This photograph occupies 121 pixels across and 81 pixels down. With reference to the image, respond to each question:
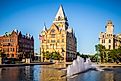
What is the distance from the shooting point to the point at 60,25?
622 ft

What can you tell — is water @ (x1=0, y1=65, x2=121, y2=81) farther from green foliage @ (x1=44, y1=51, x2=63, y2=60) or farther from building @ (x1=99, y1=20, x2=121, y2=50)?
building @ (x1=99, y1=20, x2=121, y2=50)

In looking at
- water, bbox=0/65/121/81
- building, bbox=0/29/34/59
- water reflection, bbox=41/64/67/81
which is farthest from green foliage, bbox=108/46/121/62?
water, bbox=0/65/121/81

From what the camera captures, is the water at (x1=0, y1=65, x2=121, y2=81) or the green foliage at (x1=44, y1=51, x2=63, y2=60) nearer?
the water at (x1=0, y1=65, x2=121, y2=81)

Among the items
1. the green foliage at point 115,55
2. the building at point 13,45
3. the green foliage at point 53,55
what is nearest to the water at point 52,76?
the green foliage at point 115,55

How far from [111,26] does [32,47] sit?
57551mm

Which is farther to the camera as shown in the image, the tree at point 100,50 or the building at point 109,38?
the building at point 109,38

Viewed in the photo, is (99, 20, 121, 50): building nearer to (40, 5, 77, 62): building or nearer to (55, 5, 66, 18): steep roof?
(40, 5, 77, 62): building

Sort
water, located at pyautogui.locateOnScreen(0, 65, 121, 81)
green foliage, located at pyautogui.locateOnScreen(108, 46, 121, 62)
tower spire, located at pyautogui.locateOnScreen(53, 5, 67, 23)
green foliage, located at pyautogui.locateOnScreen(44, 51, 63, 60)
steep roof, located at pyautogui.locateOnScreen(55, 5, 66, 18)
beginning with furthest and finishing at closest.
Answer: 1. steep roof, located at pyautogui.locateOnScreen(55, 5, 66, 18)
2. tower spire, located at pyautogui.locateOnScreen(53, 5, 67, 23)
3. green foliage, located at pyautogui.locateOnScreen(44, 51, 63, 60)
4. green foliage, located at pyautogui.locateOnScreen(108, 46, 121, 62)
5. water, located at pyautogui.locateOnScreen(0, 65, 121, 81)

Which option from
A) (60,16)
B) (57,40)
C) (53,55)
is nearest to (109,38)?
(57,40)

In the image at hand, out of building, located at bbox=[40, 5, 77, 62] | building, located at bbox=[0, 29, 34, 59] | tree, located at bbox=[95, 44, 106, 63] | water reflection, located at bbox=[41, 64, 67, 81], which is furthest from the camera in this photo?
building, located at bbox=[40, 5, 77, 62]

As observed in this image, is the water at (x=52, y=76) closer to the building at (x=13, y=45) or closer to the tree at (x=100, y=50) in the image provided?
the tree at (x=100, y=50)

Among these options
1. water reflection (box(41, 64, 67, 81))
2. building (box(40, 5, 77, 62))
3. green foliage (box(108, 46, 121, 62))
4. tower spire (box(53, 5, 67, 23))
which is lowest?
water reflection (box(41, 64, 67, 81))

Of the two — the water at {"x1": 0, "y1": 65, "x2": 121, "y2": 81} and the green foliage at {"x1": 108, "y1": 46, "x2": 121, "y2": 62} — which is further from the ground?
the green foliage at {"x1": 108, "y1": 46, "x2": 121, "y2": 62}

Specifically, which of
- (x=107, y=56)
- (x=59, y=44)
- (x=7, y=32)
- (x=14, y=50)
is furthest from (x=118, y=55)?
(x=7, y=32)
